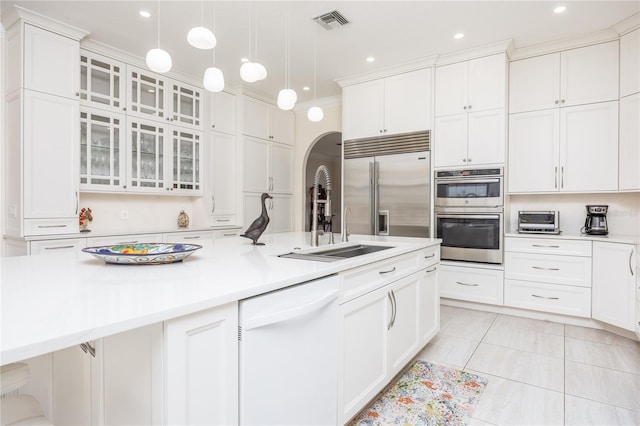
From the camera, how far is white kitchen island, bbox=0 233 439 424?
0.71 m

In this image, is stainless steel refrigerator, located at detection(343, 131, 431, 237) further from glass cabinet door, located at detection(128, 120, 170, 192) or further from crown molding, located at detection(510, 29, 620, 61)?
glass cabinet door, located at detection(128, 120, 170, 192)

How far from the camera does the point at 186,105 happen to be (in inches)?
171

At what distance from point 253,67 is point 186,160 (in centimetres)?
251

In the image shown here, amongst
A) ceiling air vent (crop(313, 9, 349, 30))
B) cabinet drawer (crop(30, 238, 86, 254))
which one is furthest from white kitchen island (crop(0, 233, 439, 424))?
ceiling air vent (crop(313, 9, 349, 30))

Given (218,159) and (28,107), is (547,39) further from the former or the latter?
(28,107)

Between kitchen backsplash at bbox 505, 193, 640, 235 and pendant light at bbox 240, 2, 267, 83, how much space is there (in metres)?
2.99

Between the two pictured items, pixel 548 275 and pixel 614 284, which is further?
pixel 548 275

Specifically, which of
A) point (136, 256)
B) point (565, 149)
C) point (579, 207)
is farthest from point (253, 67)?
point (579, 207)

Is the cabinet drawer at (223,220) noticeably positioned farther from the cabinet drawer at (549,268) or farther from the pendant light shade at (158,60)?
the cabinet drawer at (549,268)

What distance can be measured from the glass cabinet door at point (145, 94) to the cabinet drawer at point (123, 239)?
4.43 feet

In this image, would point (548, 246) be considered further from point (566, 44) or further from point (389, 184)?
point (566, 44)

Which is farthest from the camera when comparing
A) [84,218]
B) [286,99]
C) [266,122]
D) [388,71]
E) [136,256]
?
[266,122]

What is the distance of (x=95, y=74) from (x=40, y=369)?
3226 mm

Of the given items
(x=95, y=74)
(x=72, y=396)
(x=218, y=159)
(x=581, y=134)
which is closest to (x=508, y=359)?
(x=581, y=134)
